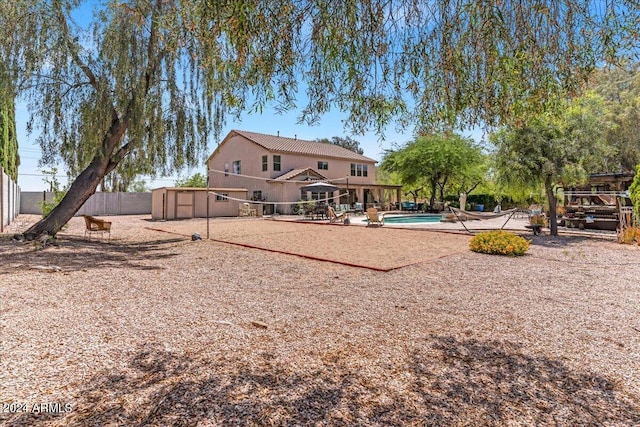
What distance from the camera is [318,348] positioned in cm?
320

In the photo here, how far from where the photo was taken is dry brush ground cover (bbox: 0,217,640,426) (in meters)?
2.26

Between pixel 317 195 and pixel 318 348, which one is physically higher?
pixel 317 195

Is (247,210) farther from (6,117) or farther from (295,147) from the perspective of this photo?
(6,117)

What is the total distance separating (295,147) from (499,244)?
2257 cm

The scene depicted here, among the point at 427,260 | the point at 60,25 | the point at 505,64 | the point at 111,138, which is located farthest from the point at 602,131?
the point at 60,25

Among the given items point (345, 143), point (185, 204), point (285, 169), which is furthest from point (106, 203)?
point (345, 143)

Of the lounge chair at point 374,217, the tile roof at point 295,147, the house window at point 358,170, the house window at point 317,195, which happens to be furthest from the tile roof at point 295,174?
the lounge chair at point 374,217

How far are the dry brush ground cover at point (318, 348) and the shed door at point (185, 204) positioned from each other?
16.3m

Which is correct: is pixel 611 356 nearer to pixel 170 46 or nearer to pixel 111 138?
pixel 170 46

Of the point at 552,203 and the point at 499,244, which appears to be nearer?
the point at 499,244

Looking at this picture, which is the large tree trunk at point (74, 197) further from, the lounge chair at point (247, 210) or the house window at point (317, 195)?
the house window at point (317, 195)

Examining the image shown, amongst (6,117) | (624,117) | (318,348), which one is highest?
(624,117)

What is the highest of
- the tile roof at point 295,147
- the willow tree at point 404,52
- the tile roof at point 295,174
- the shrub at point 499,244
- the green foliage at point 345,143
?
the green foliage at point 345,143

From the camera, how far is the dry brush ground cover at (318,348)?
7.40ft
